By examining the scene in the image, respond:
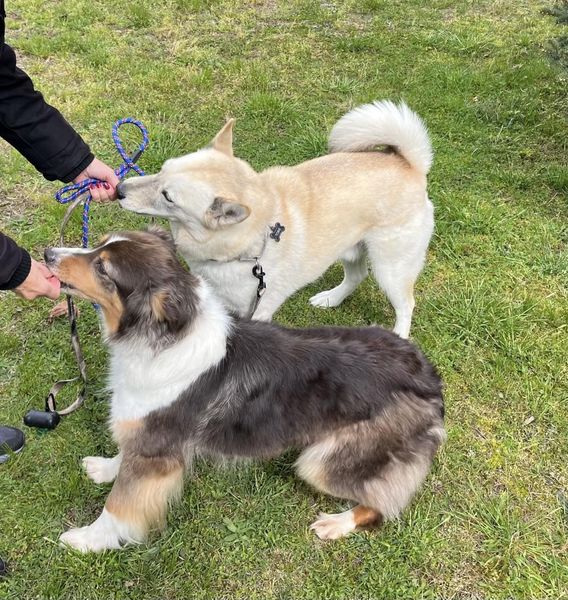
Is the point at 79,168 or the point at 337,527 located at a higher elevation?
the point at 79,168

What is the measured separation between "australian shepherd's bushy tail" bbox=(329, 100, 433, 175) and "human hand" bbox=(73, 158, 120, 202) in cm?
151

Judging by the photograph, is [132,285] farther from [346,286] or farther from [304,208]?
[346,286]

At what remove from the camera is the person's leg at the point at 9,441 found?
2.74m

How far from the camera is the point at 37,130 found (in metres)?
2.67

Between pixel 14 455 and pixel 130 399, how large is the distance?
3.13 feet

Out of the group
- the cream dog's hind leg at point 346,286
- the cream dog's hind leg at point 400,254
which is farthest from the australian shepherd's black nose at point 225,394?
the cream dog's hind leg at point 346,286

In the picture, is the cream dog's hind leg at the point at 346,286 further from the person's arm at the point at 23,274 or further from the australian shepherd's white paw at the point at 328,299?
the person's arm at the point at 23,274

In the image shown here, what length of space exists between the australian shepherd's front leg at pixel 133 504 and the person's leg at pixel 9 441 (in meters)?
0.56

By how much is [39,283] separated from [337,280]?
2.39 meters

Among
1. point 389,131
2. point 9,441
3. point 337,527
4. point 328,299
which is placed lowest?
point 337,527

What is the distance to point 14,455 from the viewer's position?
276cm

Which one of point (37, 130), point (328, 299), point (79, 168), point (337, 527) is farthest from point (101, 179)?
point (337, 527)

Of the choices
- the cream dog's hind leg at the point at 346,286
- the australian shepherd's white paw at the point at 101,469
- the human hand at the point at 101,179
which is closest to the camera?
the australian shepherd's white paw at the point at 101,469

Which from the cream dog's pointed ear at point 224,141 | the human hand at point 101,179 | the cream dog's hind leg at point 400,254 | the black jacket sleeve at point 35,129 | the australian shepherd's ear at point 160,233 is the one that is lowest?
the cream dog's hind leg at point 400,254
